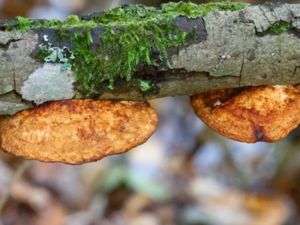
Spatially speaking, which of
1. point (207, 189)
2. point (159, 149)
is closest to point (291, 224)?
point (207, 189)

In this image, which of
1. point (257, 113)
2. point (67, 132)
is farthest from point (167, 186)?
point (67, 132)

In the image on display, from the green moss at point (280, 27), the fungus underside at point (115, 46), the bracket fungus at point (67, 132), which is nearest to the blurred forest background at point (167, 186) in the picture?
the bracket fungus at point (67, 132)

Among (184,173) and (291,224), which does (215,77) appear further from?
(184,173)

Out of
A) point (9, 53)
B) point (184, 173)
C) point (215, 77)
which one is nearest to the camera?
point (9, 53)

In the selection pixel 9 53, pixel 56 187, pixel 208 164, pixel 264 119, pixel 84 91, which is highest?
pixel 9 53

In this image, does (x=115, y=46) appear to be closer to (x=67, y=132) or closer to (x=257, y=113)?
(x=67, y=132)

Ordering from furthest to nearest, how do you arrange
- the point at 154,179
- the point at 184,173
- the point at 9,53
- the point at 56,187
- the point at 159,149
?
the point at 159,149, the point at 184,173, the point at 154,179, the point at 56,187, the point at 9,53
